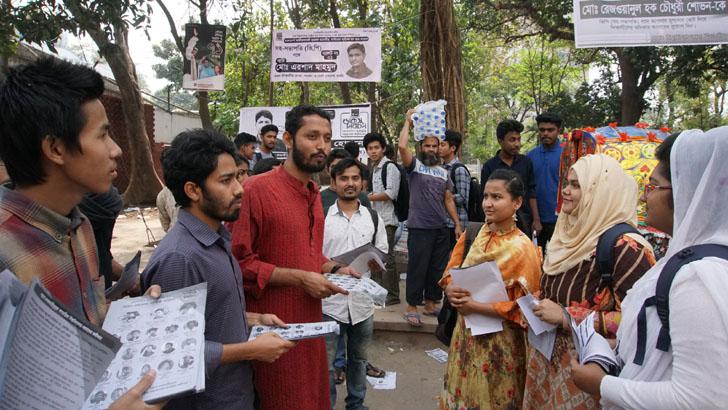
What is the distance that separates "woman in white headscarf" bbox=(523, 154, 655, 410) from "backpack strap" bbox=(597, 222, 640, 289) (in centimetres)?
1

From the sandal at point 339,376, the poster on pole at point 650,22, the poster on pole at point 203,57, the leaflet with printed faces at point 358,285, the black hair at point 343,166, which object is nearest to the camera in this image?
the leaflet with printed faces at point 358,285

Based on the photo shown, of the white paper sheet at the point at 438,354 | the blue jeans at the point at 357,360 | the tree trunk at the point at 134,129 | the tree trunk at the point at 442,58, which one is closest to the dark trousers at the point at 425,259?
the white paper sheet at the point at 438,354

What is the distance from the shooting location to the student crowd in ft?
3.64

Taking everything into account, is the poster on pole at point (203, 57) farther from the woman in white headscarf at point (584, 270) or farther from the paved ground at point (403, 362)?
the woman in white headscarf at point (584, 270)

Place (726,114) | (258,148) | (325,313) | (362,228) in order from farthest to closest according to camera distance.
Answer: (726,114), (258,148), (362,228), (325,313)

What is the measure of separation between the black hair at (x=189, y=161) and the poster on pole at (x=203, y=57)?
18.1 ft

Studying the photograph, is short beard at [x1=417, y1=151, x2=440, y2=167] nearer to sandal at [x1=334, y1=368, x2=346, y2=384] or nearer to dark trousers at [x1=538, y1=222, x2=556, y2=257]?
dark trousers at [x1=538, y1=222, x2=556, y2=257]

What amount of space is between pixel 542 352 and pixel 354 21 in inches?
400

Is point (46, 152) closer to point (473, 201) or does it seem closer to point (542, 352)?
point (542, 352)

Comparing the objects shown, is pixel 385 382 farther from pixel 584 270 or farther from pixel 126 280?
pixel 126 280

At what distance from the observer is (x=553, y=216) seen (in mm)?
5016

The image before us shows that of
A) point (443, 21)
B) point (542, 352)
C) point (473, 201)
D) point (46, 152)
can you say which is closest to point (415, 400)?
point (542, 352)

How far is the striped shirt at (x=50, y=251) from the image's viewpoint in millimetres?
1058

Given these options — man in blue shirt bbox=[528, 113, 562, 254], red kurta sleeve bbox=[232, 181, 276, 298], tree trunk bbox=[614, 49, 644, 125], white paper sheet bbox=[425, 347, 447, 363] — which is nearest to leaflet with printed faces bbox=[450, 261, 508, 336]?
red kurta sleeve bbox=[232, 181, 276, 298]
